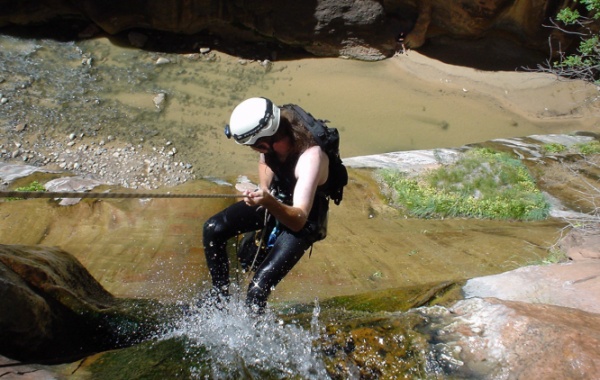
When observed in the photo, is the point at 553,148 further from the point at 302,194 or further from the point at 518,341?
the point at 302,194

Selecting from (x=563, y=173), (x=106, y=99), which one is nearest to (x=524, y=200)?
(x=563, y=173)

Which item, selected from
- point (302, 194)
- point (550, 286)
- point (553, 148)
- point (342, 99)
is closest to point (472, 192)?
point (553, 148)

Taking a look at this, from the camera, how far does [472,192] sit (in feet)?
22.5

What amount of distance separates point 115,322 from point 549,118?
393 inches

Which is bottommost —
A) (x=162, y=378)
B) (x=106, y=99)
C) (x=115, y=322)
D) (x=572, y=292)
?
(x=106, y=99)

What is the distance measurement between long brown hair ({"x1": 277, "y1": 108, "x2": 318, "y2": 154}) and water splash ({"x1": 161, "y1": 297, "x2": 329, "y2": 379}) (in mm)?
950

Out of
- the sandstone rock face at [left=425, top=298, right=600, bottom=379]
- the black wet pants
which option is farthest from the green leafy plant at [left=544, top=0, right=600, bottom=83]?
the black wet pants

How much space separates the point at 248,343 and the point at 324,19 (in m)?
9.05

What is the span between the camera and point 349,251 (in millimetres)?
5156

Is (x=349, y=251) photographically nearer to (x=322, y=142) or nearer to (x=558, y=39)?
(x=322, y=142)

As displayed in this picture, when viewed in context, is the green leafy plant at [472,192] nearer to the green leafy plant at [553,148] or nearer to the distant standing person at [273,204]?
the green leafy plant at [553,148]

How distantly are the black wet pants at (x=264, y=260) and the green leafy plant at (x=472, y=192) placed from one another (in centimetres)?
362

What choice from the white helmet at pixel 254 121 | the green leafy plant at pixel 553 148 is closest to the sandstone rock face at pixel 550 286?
the white helmet at pixel 254 121

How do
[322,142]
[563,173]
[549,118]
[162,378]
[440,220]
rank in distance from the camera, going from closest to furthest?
[162,378], [322,142], [440,220], [563,173], [549,118]
